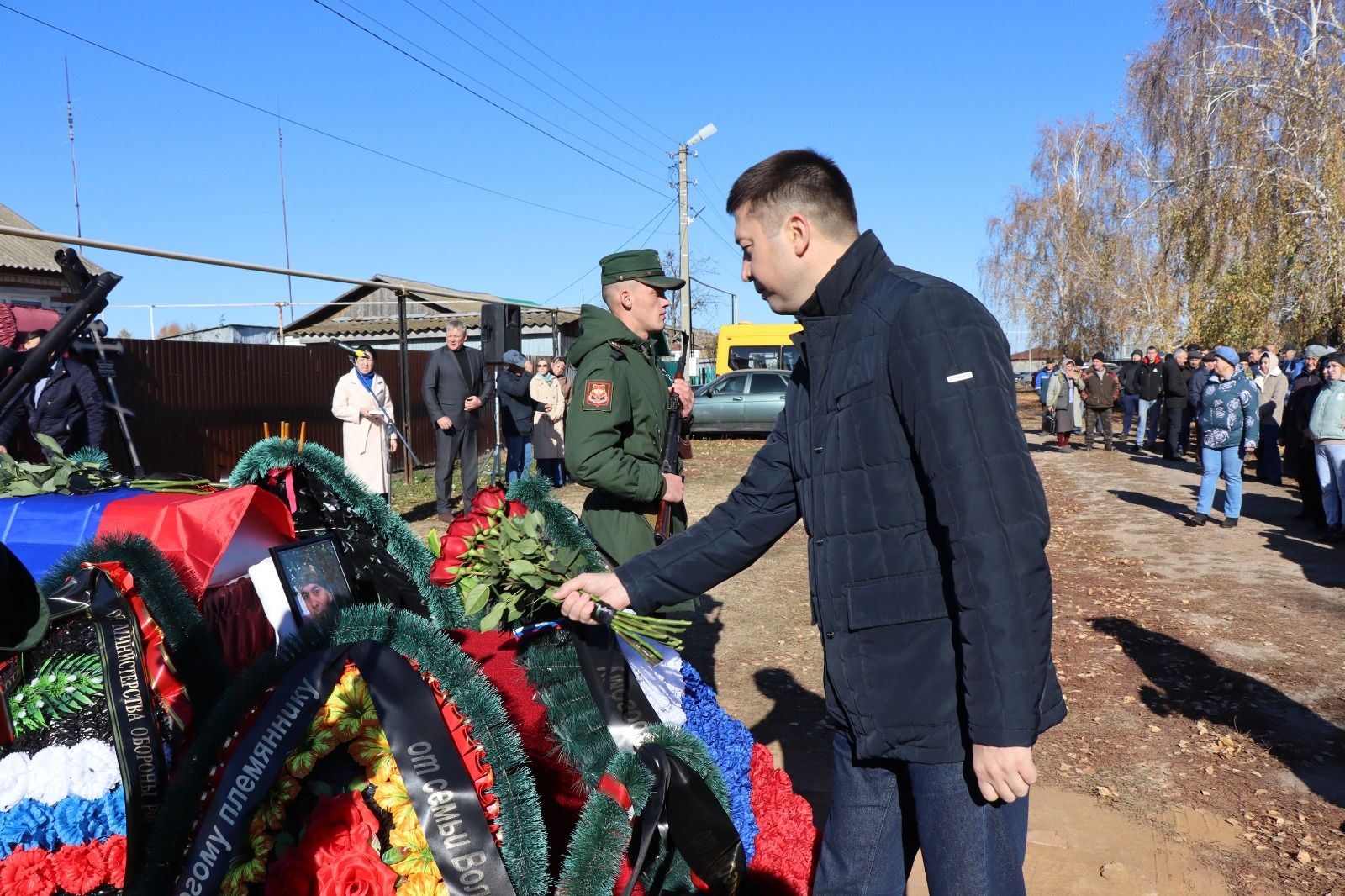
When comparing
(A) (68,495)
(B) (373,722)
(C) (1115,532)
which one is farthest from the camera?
(C) (1115,532)

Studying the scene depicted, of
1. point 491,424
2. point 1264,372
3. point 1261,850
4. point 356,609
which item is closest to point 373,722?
point 356,609

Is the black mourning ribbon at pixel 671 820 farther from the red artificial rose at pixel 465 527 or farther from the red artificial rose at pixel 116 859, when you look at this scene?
the red artificial rose at pixel 116 859

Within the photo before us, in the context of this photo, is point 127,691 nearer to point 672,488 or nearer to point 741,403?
point 672,488

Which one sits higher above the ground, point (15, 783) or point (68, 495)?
point (68, 495)

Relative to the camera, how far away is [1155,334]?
29359 millimetres

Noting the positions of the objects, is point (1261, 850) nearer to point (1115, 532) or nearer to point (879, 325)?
point (879, 325)

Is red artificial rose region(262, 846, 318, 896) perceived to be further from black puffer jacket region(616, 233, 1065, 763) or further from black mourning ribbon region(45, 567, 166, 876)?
black puffer jacket region(616, 233, 1065, 763)

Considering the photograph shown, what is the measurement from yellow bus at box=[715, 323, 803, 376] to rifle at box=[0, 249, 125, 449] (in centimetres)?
2633

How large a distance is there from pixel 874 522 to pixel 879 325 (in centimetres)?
39

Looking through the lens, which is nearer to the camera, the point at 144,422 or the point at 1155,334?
the point at 144,422

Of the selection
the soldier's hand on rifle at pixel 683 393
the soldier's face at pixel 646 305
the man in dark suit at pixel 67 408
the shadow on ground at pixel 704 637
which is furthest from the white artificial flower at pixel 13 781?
the man in dark suit at pixel 67 408

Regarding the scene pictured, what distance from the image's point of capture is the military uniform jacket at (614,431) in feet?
11.3

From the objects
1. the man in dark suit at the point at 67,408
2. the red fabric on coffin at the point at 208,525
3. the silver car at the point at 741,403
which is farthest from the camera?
the silver car at the point at 741,403

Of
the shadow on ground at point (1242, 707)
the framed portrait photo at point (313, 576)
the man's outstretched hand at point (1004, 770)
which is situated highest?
the framed portrait photo at point (313, 576)
